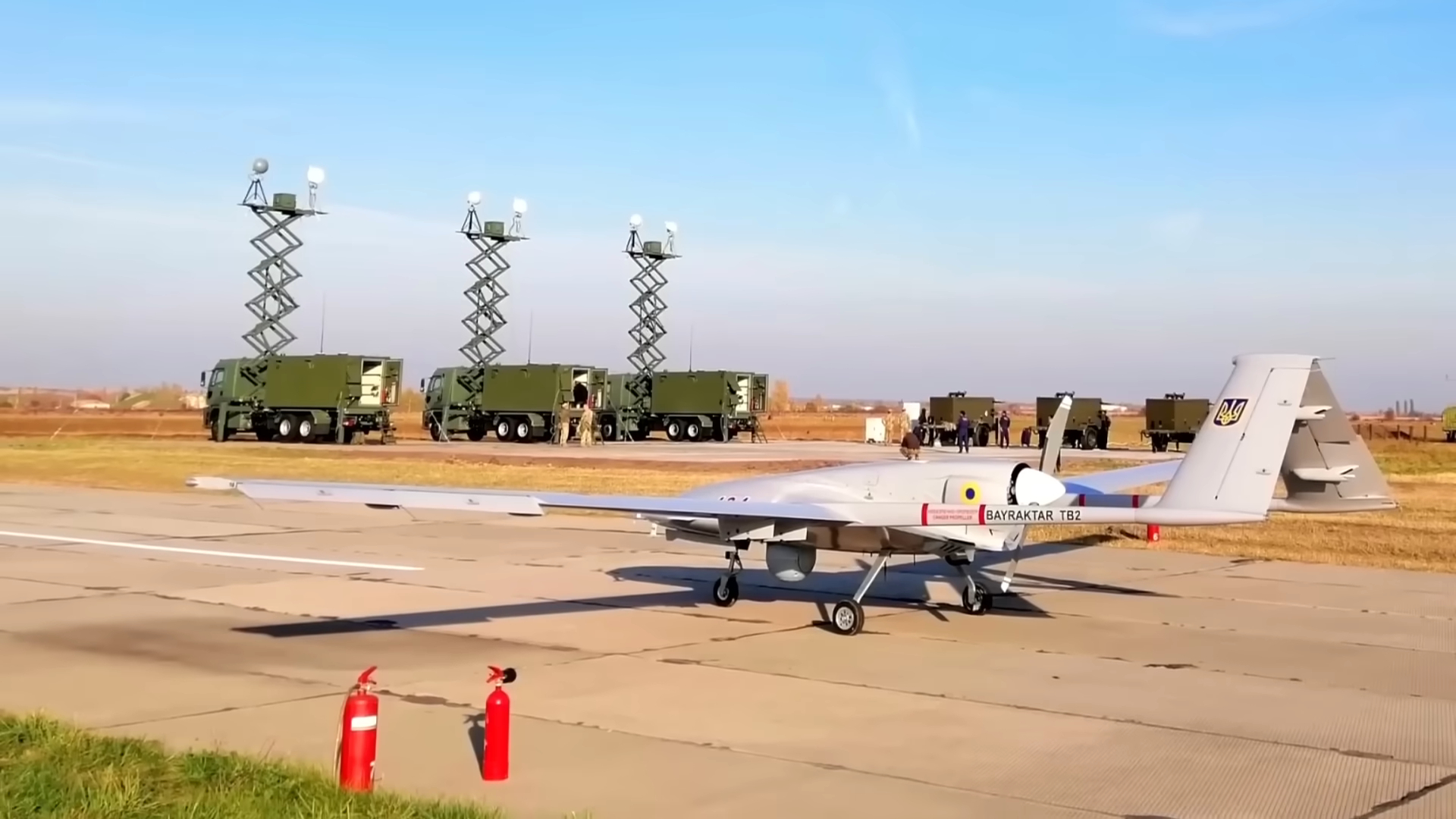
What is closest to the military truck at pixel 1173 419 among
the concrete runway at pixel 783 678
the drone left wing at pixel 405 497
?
the concrete runway at pixel 783 678

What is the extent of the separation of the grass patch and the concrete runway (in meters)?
0.58

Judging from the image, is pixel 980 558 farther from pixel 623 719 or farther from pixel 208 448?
pixel 208 448

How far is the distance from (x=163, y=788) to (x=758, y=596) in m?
10.2

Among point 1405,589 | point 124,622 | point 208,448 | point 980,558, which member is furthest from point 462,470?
point 1405,589

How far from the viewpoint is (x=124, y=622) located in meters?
14.0

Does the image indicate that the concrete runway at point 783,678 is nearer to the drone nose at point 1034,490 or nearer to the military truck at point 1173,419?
the drone nose at point 1034,490

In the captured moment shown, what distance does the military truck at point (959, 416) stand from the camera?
222 ft

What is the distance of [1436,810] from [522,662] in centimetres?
746

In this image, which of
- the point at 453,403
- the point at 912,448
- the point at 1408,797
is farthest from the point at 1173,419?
the point at 1408,797

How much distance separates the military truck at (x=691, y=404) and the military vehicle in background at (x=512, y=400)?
2.02 metres

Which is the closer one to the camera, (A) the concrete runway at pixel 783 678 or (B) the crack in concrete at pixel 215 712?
(A) the concrete runway at pixel 783 678

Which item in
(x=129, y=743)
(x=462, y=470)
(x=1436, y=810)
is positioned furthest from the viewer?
(x=462, y=470)

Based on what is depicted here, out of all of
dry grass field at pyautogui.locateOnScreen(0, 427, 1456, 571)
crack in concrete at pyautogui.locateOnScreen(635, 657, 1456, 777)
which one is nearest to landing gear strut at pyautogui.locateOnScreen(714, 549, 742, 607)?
crack in concrete at pyautogui.locateOnScreen(635, 657, 1456, 777)

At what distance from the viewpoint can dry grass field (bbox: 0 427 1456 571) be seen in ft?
76.2
